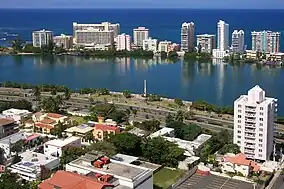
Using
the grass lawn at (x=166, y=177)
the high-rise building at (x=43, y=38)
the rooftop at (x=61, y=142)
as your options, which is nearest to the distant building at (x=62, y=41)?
the high-rise building at (x=43, y=38)

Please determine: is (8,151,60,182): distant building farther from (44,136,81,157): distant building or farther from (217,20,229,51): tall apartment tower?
(217,20,229,51): tall apartment tower

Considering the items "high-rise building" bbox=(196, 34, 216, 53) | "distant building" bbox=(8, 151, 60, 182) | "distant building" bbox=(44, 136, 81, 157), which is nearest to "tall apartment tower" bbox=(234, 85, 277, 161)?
"distant building" bbox=(44, 136, 81, 157)

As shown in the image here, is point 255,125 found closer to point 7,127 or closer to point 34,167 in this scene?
point 34,167

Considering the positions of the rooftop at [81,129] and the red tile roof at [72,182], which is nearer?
the red tile roof at [72,182]

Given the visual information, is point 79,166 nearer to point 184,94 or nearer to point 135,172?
point 135,172

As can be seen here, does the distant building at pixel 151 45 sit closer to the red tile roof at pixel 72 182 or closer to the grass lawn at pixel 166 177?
the grass lawn at pixel 166 177

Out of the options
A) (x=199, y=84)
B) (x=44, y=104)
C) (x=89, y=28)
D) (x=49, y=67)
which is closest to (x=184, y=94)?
(x=199, y=84)
